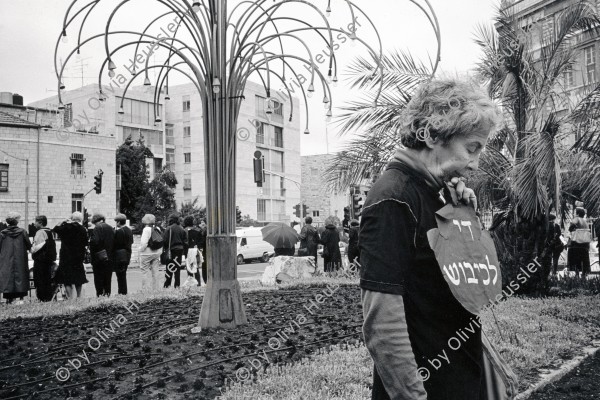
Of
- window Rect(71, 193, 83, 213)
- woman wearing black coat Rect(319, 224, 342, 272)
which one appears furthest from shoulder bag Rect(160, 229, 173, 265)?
window Rect(71, 193, 83, 213)

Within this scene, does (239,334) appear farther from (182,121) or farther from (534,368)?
(182,121)

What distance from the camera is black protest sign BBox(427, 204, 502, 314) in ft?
5.68

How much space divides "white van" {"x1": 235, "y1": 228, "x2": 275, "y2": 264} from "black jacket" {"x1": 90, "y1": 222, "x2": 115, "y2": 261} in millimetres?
18270

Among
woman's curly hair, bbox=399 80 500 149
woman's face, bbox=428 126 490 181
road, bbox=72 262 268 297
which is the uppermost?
woman's curly hair, bbox=399 80 500 149

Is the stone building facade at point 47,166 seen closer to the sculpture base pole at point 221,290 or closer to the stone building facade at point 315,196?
the sculpture base pole at point 221,290

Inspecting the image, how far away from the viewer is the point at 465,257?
1.80 meters

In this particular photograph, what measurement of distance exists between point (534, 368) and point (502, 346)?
0.45 metres

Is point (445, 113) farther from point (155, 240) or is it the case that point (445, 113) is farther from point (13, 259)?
point (155, 240)

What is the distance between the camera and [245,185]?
55.4m

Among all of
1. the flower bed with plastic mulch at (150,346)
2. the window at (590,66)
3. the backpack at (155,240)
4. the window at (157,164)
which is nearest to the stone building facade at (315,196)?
the window at (157,164)

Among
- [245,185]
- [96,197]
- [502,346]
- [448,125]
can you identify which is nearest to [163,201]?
[96,197]

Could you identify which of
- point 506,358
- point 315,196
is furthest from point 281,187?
point 506,358

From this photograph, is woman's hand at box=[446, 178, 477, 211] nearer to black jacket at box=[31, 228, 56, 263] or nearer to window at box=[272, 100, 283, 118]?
window at box=[272, 100, 283, 118]

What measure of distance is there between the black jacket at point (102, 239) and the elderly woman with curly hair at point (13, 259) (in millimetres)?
1122
